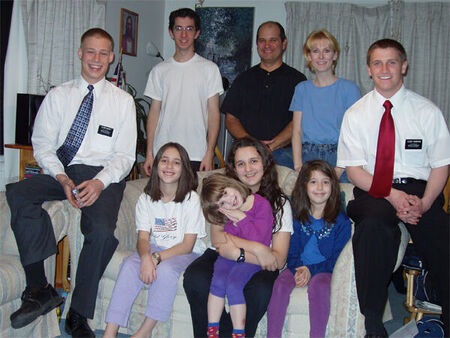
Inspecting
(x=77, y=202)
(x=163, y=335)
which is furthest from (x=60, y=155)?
(x=163, y=335)

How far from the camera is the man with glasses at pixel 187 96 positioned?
314cm

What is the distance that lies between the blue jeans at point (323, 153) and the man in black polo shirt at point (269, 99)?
0.26 metres

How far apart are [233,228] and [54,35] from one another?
303 cm

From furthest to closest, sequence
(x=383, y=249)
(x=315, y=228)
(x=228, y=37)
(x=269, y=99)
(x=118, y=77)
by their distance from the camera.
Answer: (x=228, y=37) → (x=118, y=77) → (x=269, y=99) → (x=315, y=228) → (x=383, y=249)

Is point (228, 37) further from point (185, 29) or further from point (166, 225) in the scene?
point (166, 225)

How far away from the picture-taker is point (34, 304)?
2117 millimetres

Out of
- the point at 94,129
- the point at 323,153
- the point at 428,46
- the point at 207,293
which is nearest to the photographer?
the point at 207,293

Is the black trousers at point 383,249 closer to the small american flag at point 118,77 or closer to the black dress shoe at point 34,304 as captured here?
the black dress shoe at point 34,304

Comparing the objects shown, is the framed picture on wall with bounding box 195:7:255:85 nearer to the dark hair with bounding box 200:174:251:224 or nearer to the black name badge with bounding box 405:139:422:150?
the dark hair with bounding box 200:174:251:224

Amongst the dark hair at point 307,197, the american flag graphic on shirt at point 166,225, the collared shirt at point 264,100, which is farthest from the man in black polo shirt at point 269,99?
the american flag graphic on shirt at point 166,225

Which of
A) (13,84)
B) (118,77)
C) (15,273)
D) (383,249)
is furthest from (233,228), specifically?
(13,84)

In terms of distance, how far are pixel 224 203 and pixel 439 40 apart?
4543 mm

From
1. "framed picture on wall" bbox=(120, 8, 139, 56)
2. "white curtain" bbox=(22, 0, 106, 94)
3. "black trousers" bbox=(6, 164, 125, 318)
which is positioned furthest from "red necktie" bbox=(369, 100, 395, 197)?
"framed picture on wall" bbox=(120, 8, 139, 56)

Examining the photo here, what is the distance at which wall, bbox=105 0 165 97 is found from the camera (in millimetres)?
5008
